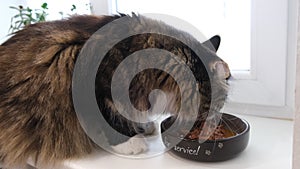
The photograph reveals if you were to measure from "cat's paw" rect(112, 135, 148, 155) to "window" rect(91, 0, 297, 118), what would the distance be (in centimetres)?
33

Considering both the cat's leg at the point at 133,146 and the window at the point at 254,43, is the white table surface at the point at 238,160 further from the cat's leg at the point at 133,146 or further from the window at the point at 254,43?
the window at the point at 254,43

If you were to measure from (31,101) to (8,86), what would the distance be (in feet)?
0.27

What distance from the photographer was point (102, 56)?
0.74m

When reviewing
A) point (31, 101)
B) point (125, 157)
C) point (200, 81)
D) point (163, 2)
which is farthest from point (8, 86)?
point (163, 2)

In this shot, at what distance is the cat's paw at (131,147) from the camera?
75 centimetres

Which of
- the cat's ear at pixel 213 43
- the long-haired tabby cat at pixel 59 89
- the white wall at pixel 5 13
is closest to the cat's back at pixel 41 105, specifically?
the long-haired tabby cat at pixel 59 89

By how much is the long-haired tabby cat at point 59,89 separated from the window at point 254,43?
165 millimetres

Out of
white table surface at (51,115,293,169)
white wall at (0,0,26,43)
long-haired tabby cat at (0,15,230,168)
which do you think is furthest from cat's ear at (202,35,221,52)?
white wall at (0,0,26,43)

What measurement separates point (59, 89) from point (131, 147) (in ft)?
0.75

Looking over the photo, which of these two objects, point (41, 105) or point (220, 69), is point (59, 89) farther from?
point (220, 69)

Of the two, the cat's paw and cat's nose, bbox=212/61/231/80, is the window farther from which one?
the cat's paw

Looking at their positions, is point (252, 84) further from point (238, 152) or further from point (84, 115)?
point (84, 115)

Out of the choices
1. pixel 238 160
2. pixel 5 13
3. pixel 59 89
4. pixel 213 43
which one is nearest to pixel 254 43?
pixel 213 43

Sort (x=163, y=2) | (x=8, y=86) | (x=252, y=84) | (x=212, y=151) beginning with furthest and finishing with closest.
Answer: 1. (x=163, y=2)
2. (x=252, y=84)
3. (x=8, y=86)
4. (x=212, y=151)
